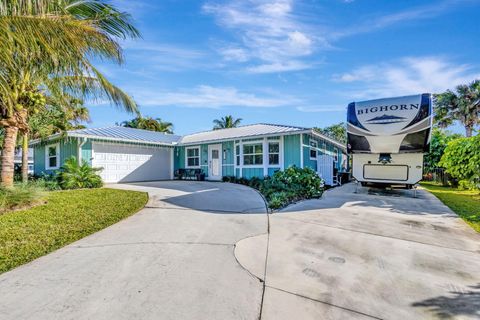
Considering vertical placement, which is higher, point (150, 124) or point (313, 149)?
point (150, 124)

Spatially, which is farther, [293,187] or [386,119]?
[293,187]

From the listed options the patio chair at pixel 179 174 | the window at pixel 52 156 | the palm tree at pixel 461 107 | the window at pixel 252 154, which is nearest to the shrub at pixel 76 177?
the window at pixel 52 156

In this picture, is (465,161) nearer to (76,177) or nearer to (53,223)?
(53,223)

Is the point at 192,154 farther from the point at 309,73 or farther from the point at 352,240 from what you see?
the point at 352,240

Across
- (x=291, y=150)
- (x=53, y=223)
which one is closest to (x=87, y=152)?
(x=53, y=223)

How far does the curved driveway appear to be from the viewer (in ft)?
7.41

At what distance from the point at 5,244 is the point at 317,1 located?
9.17 metres

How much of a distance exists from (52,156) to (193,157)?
836cm

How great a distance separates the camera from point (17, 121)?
21.4ft

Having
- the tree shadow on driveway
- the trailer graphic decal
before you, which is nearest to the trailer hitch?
the trailer graphic decal

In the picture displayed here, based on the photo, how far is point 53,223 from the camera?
5.02 meters

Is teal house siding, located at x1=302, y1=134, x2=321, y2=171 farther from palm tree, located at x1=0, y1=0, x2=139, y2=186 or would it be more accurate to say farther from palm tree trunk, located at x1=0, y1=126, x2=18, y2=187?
palm tree trunk, located at x1=0, y1=126, x2=18, y2=187

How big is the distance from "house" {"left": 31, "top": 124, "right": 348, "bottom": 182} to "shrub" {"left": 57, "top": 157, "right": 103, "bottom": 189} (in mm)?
1449

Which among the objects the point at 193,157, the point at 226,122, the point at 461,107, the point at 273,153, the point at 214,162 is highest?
the point at 226,122
